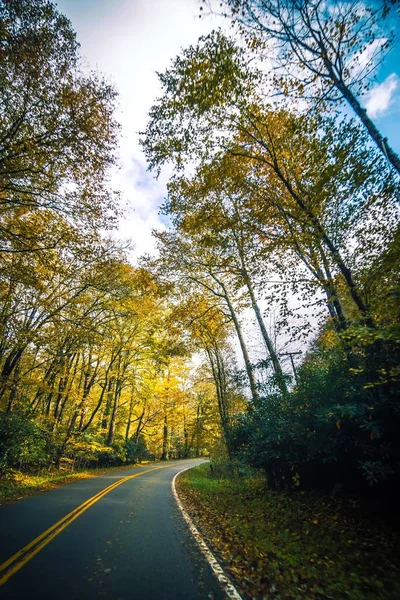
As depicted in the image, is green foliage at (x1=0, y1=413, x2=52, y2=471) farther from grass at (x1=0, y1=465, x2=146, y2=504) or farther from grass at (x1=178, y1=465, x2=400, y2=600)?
grass at (x1=178, y1=465, x2=400, y2=600)

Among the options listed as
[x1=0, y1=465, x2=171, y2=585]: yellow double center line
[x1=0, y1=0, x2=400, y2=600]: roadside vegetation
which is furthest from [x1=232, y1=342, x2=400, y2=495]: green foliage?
[x1=0, y1=465, x2=171, y2=585]: yellow double center line

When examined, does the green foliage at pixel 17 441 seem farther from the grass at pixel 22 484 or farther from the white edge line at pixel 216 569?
the white edge line at pixel 216 569

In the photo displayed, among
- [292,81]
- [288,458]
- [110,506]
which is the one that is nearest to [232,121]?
[292,81]

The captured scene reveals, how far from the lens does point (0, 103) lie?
6.55 m

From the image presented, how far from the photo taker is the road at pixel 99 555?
11.0 feet

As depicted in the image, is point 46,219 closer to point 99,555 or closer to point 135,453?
point 99,555

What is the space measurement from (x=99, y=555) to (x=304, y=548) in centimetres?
347

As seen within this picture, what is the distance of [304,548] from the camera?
4.77 metres

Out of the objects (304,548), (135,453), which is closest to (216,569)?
(304,548)

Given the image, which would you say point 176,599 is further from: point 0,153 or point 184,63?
point 184,63

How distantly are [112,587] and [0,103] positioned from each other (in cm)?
967

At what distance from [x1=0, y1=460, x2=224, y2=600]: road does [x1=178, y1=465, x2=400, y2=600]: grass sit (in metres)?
0.70

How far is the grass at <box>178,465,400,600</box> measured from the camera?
3.57m

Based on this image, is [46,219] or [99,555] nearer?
[99,555]
